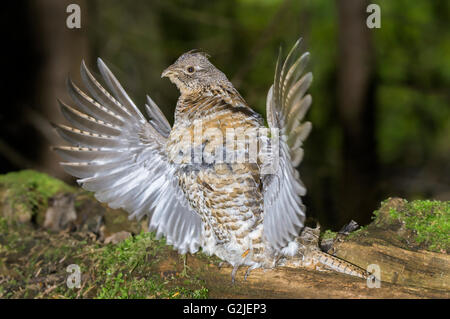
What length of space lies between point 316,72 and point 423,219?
6.93 m

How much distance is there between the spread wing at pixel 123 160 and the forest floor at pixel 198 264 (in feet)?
0.83

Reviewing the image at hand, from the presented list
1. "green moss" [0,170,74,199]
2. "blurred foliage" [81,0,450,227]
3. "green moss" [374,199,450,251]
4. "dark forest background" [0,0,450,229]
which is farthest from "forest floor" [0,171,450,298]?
"blurred foliage" [81,0,450,227]

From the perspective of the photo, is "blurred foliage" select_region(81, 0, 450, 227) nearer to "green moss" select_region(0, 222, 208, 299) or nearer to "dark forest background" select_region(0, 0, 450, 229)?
"dark forest background" select_region(0, 0, 450, 229)

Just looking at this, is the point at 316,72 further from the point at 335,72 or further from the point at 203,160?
the point at 203,160

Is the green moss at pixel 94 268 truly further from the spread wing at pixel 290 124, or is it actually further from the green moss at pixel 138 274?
the spread wing at pixel 290 124

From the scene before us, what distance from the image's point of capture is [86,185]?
355 centimetres

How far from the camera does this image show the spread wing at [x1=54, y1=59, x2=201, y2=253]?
3.51 m

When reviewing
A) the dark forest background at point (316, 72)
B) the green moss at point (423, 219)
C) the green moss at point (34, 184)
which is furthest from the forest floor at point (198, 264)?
the dark forest background at point (316, 72)

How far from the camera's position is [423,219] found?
11.3ft

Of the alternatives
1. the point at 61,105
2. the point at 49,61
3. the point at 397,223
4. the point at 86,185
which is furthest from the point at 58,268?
the point at 49,61

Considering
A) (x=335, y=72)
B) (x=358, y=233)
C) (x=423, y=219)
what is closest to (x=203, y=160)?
(x=358, y=233)

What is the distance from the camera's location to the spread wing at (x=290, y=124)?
2.47 metres

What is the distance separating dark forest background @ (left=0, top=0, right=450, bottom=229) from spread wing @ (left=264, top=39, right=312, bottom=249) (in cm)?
134

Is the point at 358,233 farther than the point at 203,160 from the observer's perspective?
Yes
